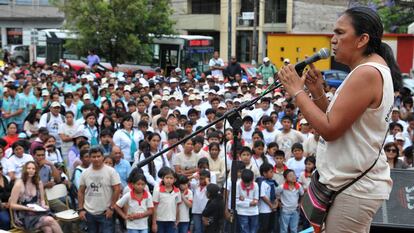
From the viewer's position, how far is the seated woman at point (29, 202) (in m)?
6.42

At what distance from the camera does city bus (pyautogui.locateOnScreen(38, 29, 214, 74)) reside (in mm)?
22953

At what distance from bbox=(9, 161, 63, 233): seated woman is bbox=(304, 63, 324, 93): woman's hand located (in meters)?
4.76

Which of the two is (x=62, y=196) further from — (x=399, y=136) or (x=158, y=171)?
(x=399, y=136)

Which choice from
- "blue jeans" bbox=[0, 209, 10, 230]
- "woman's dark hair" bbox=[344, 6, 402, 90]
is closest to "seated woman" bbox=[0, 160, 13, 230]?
"blue jeans" bbox=[0, 209, 10, 230]

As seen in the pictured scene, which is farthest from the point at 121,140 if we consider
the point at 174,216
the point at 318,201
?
the point at 318,201

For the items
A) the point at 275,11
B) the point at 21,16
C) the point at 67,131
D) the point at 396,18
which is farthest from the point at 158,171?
the point at 21,16

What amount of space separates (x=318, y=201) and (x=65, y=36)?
1005 inches

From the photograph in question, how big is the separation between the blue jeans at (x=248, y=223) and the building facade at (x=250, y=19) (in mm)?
25000

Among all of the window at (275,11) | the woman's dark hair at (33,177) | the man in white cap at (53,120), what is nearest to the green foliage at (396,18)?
the window at (275,11)

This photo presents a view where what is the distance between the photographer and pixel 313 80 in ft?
8.55

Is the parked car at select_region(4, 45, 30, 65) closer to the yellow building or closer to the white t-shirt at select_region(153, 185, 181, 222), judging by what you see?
the yellow building

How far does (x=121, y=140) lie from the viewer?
8.47m

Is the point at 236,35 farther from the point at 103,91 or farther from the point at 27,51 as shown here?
the point at 103,91

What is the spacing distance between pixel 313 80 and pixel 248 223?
15.6 ft
